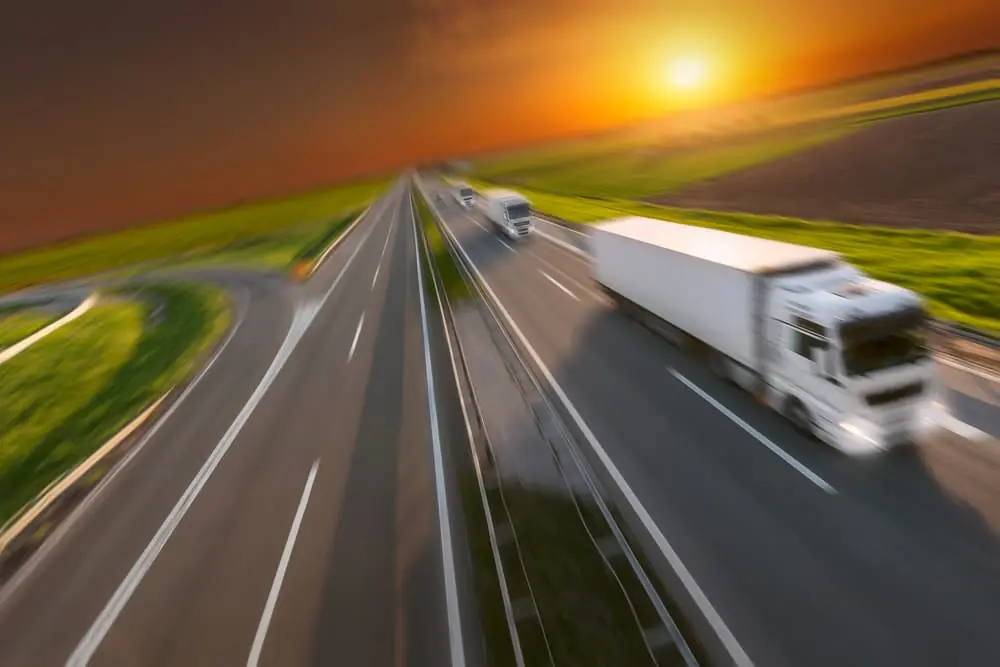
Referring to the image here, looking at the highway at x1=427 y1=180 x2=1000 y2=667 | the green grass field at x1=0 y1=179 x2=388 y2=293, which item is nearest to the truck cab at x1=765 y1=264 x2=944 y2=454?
the highway at x1=427 y1=180 x2=1000 y2=667

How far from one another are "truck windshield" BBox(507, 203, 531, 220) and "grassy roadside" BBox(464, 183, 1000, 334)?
11.1m

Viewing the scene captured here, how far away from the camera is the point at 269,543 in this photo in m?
13.2

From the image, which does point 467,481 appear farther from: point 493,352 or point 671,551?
point 493,352

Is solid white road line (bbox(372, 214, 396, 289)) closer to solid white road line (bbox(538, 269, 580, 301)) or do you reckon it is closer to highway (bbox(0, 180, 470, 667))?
solid white road line (bbox(538, 269, 580, 301))

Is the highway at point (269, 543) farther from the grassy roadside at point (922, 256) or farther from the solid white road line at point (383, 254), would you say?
the solid white road line at point (383, 254)

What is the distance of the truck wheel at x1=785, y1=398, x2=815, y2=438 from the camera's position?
12609mm

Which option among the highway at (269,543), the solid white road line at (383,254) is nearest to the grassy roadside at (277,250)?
the solid white road line at (383,254)

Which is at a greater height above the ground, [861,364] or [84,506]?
[861,364]

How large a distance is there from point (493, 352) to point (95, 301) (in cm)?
5009

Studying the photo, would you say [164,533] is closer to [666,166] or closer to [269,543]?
[269,543]

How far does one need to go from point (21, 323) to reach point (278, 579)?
54.8 meters

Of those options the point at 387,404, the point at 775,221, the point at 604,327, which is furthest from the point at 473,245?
the point at 387,404

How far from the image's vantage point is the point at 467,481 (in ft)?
46.1

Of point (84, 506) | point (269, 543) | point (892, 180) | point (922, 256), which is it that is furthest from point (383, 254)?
point (269, 543)
